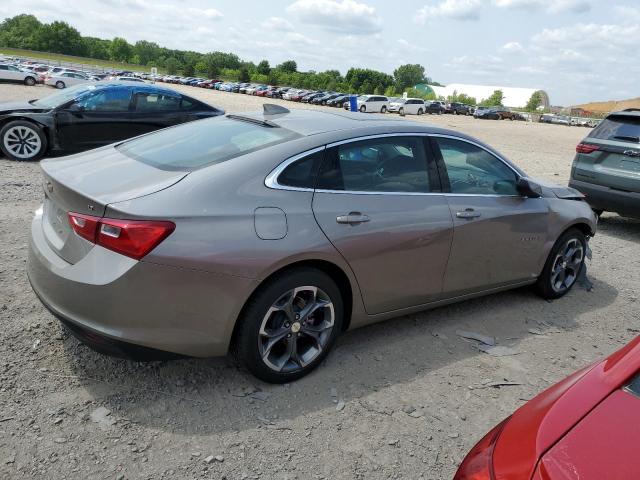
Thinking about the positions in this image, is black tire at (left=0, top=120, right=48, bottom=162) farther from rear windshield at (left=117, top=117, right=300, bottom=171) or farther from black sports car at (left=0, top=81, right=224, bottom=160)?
rear windshield at (left=117, top=117, right=300, bottom=171)

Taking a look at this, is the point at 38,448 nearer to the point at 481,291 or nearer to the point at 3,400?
the point at 3,400

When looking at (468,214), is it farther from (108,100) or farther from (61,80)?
(61,80)

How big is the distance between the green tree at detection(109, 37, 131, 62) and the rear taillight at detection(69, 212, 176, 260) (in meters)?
164

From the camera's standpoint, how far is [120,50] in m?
151

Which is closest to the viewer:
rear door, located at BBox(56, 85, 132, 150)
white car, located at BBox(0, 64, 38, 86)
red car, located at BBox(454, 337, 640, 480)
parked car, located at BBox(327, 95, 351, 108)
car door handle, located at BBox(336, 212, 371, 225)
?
red car, located at BBox(454, 337, 640, 480)

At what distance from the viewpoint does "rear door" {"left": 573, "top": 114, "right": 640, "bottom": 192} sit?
7.21 meters

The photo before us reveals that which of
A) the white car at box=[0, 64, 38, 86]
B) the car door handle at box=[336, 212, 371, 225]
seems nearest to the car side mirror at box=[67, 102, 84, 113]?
the car door handle at box=[336, 212, 371, 225]

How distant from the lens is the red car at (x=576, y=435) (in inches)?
56.6

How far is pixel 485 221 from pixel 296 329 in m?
1.77

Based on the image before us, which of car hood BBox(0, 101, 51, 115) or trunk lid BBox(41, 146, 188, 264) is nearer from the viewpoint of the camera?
trunk lid BBox(41, 146, 188, 264)

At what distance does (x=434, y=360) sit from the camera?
376 cm

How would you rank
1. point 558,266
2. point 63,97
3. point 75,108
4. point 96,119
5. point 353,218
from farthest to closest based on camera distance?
1. point 63,97
2. point 96,119
3. point 75,108
4. point 558,266
5. point 353,218

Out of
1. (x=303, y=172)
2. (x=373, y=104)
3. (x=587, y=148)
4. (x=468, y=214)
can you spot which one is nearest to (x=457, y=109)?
(x=373, y=104)

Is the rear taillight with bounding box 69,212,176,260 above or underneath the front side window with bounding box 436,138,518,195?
underneath
